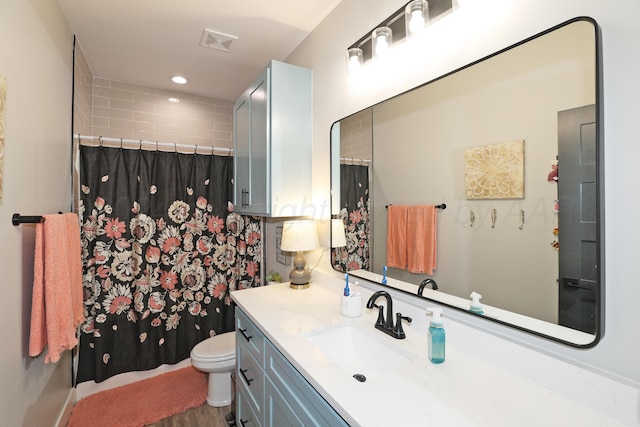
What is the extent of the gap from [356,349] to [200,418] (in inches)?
59.3

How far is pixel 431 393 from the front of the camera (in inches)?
33.8

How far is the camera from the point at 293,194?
1.96m

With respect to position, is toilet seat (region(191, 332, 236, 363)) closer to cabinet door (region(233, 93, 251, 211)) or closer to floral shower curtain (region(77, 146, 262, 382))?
floral shower curtain (region(77, 146, 262, 382))

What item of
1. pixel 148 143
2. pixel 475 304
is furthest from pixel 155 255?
pixel 475 304

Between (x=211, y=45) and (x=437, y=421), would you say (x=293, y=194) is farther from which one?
(x=437, y=421)

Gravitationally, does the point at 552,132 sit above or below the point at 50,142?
below

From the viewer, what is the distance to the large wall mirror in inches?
31.7

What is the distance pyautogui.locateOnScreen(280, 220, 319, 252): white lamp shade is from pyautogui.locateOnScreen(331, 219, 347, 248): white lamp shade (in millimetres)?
140

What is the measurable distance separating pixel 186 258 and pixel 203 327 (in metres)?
0.65

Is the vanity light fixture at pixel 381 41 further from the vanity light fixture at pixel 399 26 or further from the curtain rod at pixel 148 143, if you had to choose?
the curtain rod at pixel 148 143

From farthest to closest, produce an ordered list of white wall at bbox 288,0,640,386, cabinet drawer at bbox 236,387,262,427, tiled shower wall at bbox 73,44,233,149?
tiled shower wall at bbox 73,44,233,149 → cabinet drawer at bbox 236,387,262,427 → white wall at bbox 288,0,640,386

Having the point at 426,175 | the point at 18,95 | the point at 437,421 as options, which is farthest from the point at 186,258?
the point at 437,421

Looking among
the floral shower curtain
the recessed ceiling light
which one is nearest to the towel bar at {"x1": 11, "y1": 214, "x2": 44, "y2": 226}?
the floral shower curtain

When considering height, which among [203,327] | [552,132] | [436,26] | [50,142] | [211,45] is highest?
[211,45]
